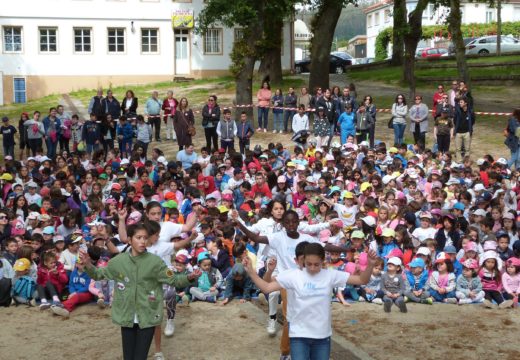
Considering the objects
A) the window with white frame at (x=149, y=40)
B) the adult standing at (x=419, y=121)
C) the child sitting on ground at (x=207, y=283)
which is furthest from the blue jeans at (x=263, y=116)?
the window with white frame at (x=149, y=40)

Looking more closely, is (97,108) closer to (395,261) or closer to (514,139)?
(514,139)

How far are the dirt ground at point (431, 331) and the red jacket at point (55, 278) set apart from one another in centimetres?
389

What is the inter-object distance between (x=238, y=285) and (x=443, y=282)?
2999 millimetres

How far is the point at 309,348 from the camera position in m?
6.34

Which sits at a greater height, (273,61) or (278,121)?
(273,61)

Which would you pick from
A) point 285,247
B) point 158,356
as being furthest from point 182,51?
point 285,247

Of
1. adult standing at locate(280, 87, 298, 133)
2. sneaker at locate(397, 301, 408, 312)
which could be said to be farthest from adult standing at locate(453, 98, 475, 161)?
sneaker at locate(397, 301, 408, 312)

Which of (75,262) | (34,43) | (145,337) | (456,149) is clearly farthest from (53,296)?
(34,43)

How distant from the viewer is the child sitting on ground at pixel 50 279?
1044 centimetres

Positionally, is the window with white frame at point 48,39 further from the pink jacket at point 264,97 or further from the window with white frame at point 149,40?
the pink jacket at point 264,97

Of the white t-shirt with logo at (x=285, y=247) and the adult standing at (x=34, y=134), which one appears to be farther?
the adult standing at (x=34, y=134)

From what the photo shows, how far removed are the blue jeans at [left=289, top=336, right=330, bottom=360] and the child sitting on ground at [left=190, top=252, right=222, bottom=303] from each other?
4551 millimetres

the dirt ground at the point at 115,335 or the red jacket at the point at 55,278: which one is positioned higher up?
the red jacket at the point at 55,278

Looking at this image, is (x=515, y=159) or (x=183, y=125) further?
(x=183, y=125)
